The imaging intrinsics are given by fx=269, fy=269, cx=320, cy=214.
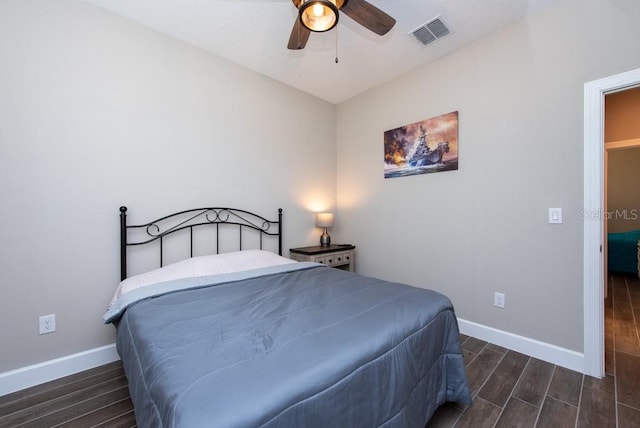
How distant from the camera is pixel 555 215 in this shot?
2037mm

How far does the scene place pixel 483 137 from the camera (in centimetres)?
240

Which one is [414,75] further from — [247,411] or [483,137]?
[247,411]

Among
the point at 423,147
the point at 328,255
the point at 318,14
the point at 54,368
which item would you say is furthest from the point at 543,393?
the point at 54,368

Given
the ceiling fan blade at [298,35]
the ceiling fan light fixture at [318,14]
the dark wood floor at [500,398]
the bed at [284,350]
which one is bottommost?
the dark wood floor at [500,398]

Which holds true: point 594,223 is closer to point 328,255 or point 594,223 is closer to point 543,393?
point 543,393

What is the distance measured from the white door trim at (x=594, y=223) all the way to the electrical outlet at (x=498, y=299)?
0.52 meters

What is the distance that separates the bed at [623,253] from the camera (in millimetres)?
4316

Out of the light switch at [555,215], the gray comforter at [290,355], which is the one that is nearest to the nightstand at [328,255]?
the gray comforter at [290,355]

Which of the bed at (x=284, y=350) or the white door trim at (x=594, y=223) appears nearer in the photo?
the bed at (x=284, y=350)

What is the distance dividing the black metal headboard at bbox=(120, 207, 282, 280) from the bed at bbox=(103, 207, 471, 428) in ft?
1.34

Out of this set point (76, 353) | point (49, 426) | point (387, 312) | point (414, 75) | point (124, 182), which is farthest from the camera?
point (414, 75)

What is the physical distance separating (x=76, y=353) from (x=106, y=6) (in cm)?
261

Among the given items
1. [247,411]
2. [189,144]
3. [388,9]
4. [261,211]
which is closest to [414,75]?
[388,9]

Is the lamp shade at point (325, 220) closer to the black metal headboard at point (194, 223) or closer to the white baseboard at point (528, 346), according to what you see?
the black metal headboard at point (194, 223)
